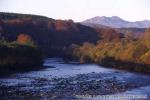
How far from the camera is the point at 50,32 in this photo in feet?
295

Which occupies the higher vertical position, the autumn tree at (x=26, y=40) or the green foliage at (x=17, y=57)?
the autumn tree at (x=26, y=40)

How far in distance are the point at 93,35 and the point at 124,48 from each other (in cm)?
4046

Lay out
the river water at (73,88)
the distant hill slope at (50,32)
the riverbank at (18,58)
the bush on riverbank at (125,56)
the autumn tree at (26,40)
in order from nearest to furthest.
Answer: the river water at (73,88), the riverbank at (18,58), the bush on riverbank at (125,56), the autumn tree at (26,40), the distant hill slope at (50,32)

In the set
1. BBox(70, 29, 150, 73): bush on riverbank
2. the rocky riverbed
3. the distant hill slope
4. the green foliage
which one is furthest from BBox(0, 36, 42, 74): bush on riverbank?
the distant hill slope

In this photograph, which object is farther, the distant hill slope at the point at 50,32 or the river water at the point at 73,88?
the distant hill slope at the point at 50,32

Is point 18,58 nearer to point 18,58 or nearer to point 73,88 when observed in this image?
point 18,58

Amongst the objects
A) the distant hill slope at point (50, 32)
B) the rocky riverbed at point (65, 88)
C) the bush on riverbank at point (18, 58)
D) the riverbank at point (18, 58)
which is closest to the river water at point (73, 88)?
the rocky riverbed at point (65, 88)

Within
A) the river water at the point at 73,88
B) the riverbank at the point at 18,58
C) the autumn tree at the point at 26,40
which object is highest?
the autumn tree at the point at 26,40

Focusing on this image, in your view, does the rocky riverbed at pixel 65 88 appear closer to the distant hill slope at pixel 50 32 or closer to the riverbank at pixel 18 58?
the riverbank at pixel 18 58

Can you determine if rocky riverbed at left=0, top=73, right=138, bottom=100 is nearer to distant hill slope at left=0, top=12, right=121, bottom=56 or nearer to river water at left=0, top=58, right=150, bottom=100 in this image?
river water at left=0, top=58, right=150, bottom=100

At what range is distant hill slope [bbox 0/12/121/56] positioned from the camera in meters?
77.2

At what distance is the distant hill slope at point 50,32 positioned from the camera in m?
77.2

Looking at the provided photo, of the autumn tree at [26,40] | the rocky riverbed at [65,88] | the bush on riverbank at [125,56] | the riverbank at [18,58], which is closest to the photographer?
the rocky riverbed at [65,88]

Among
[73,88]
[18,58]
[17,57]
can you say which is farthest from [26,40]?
[73,88]
